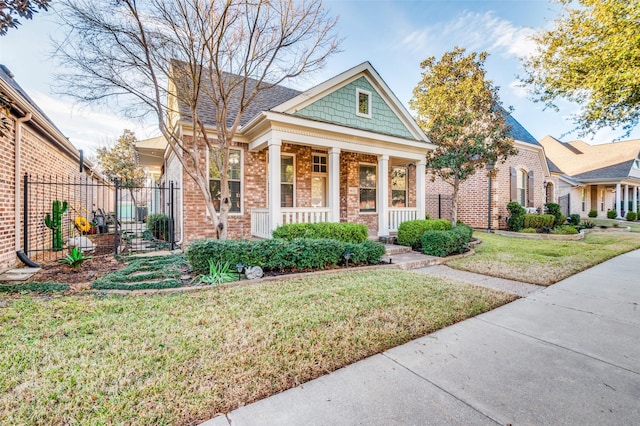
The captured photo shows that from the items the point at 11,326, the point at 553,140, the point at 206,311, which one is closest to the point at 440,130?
the point at 206,311

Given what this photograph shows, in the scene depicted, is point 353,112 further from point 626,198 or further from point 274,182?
point 626,198

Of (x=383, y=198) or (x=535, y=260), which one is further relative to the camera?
(x=383, y=198)

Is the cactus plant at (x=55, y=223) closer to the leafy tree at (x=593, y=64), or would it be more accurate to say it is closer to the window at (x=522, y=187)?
the leafy tree at (x=593, y=64)

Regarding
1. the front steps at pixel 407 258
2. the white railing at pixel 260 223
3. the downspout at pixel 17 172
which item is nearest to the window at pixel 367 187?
the front steps at pixel 407 258

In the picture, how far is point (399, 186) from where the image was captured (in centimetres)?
1215

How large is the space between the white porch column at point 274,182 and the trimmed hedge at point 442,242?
4.17m

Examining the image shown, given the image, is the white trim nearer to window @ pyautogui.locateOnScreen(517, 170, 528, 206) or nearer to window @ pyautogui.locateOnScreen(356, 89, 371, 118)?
window @ pyautogui.locateOnScreen(356, 89, 371, 118)

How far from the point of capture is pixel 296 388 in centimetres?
229

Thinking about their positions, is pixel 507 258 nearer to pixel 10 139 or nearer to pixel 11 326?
pixel 11 326

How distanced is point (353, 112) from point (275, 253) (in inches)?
224

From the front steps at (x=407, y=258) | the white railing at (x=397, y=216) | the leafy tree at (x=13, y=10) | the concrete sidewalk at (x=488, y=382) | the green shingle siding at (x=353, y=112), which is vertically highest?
the green shingle siding at (x=353, y=112)

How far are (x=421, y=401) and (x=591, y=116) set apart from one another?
848 cm

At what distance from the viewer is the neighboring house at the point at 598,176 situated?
22562mm

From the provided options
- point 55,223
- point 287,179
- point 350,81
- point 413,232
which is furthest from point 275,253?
point 350,81
